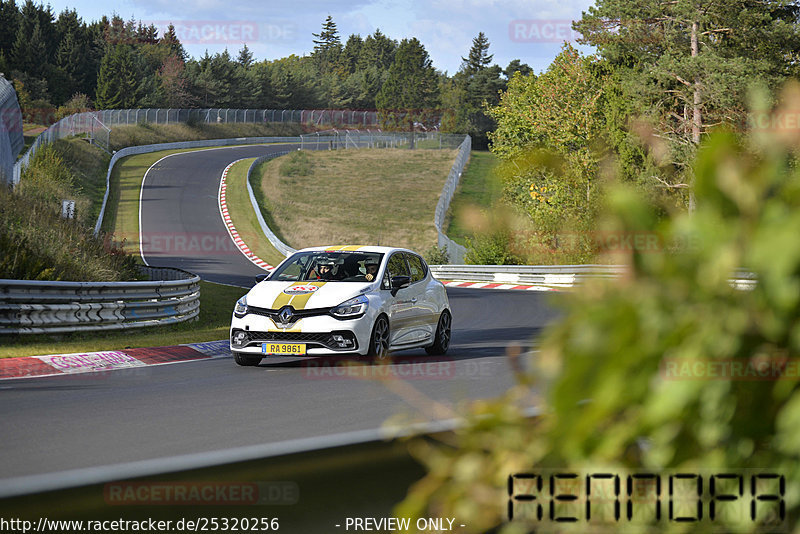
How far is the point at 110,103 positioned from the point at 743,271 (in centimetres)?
10680

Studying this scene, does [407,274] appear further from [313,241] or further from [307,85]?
[307,85]

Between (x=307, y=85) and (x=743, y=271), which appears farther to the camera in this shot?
(x=307, y=85)

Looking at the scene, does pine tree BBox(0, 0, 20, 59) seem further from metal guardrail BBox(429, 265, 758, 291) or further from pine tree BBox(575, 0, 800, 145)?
metal guardrail BBox(429, 265, 758, 291)

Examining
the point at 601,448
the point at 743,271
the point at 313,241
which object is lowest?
the point at 313,241

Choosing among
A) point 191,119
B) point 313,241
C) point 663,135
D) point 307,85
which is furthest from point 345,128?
point 663,135

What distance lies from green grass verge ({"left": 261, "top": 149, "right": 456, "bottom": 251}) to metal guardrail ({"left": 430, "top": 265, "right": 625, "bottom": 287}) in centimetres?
1136

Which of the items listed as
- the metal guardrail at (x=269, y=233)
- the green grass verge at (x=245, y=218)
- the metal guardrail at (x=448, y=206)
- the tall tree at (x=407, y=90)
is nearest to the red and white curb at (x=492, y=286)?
the metal guardrail at (x=448, y=206)

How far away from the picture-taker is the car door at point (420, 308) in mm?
13953

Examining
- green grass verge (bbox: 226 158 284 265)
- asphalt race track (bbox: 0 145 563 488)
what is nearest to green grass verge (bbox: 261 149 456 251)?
green grass verge (bbox: 226 158 284 265)

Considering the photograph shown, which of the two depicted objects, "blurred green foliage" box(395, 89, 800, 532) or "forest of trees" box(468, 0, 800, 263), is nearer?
"blurred green foliage" box(395, 89, 800, 532)

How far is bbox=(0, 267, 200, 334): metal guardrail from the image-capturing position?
1454 cm

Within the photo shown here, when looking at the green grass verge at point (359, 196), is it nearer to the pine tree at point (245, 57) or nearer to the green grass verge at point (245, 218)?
the green grass verge at point (245, 218)

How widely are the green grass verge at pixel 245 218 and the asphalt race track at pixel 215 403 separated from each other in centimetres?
3031

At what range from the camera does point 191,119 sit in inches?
3969
